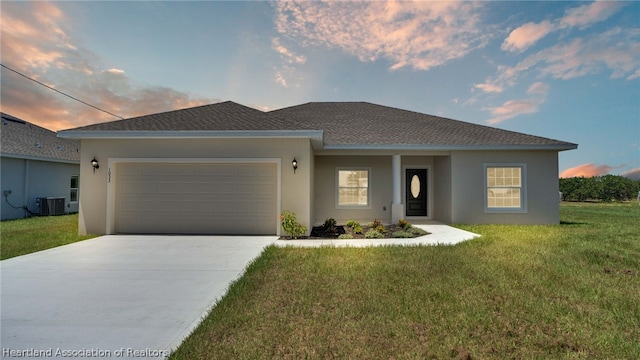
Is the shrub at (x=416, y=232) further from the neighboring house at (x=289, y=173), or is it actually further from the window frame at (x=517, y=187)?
the window frame at (x=517, y=187)

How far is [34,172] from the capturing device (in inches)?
524

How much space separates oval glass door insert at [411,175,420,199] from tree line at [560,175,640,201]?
2923 cm

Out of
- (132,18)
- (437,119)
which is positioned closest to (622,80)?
(437,119)

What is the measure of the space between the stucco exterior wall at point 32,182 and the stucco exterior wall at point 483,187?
18845mm

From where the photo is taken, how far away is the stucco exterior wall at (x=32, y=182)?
40.0ft

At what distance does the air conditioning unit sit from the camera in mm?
13219

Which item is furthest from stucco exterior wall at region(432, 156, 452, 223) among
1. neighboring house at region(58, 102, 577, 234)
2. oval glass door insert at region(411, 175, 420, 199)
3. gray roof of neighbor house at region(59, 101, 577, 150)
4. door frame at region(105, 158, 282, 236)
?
door frame at region(105, 158, 282, 236)

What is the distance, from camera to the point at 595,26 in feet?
42.4

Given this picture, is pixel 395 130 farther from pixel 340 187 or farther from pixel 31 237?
pixel 31 237

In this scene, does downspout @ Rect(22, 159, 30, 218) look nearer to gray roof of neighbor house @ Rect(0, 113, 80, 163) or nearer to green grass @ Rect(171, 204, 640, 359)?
gray roof of neighbor house @ Rect(0, 113, 80, 163)

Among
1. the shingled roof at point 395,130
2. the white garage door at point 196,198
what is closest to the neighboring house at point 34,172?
the white garage door at point 196,198

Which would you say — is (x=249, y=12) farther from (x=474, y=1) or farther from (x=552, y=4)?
(x=552, y=4)

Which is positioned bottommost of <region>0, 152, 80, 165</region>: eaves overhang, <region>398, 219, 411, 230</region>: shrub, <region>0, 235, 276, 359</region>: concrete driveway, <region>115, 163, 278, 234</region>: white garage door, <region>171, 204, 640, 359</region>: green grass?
<region>0, 235, 276, 359</region>: concrete driveway

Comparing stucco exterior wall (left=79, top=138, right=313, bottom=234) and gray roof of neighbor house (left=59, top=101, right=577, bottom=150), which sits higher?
gray roof of neighbor house (left=59, top=101, right=577, bottom=150)
